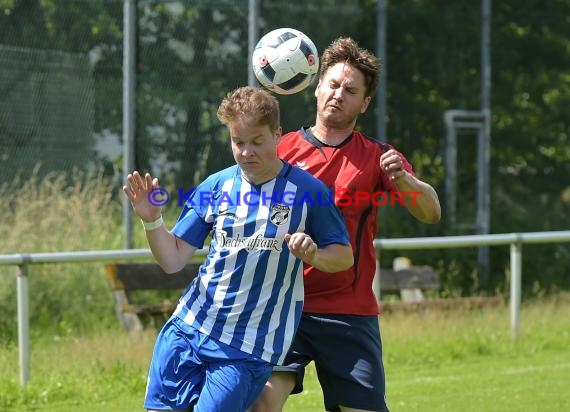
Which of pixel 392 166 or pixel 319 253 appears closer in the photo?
pixel 319 253

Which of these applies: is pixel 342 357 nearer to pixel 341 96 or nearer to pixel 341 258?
pixel 341 258

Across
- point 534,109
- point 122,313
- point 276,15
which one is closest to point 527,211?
point 534,109

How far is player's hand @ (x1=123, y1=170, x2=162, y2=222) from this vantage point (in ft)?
15.2

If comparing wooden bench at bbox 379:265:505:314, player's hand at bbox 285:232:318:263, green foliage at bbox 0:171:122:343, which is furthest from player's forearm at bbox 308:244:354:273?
wooden bench at bbox 379:265:505:314

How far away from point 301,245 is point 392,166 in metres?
0.76

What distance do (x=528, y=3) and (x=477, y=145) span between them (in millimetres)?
2625

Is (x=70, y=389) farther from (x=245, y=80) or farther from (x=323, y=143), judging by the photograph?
(x=245, y=80)

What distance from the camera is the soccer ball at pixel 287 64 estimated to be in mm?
5848

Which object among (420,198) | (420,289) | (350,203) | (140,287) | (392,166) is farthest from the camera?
(420,289)

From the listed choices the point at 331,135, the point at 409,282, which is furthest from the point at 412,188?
the point at 409,282

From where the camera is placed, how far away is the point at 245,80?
42.1 ft

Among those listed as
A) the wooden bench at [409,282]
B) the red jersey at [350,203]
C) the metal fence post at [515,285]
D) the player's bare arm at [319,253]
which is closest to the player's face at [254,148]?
the player's bare arm at [319,253]

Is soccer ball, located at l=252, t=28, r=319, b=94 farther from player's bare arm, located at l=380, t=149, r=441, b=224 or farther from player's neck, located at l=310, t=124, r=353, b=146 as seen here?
player's bare arm, located at l=380, t=149, r=441, b=224

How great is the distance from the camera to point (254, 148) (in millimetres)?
4570
